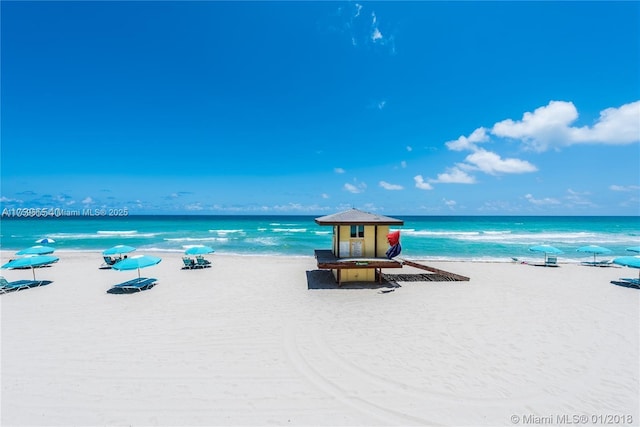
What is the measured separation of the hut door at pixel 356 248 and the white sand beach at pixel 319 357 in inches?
103

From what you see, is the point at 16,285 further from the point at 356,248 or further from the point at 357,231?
the point at 357,231

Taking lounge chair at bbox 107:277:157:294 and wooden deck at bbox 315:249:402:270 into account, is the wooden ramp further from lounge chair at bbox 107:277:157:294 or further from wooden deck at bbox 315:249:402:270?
lounge chair at bbox 107:277:157:294

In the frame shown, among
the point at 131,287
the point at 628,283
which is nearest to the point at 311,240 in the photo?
the point at 131,287

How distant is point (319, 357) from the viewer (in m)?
6.72

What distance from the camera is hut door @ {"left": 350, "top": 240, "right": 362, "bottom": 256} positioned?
13867 millimetres

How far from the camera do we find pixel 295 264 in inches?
725

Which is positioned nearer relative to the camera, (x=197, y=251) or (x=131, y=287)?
(x=131, y=287)

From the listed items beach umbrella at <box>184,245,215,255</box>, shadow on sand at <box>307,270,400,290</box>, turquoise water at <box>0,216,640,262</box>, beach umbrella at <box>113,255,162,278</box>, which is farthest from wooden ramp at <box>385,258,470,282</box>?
beach umbrella at <box>113,255,162,278</box>

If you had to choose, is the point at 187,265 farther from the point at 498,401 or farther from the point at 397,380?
the point at 498,401

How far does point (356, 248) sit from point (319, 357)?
7.64 meters

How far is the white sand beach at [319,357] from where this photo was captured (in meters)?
5.04

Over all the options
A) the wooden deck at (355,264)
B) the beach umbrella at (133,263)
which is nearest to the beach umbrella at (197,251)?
the beach umbrella at (133,263)

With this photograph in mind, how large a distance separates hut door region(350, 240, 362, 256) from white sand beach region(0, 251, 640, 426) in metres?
2.62

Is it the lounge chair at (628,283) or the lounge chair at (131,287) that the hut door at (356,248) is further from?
the lounge chair at (628,283)
